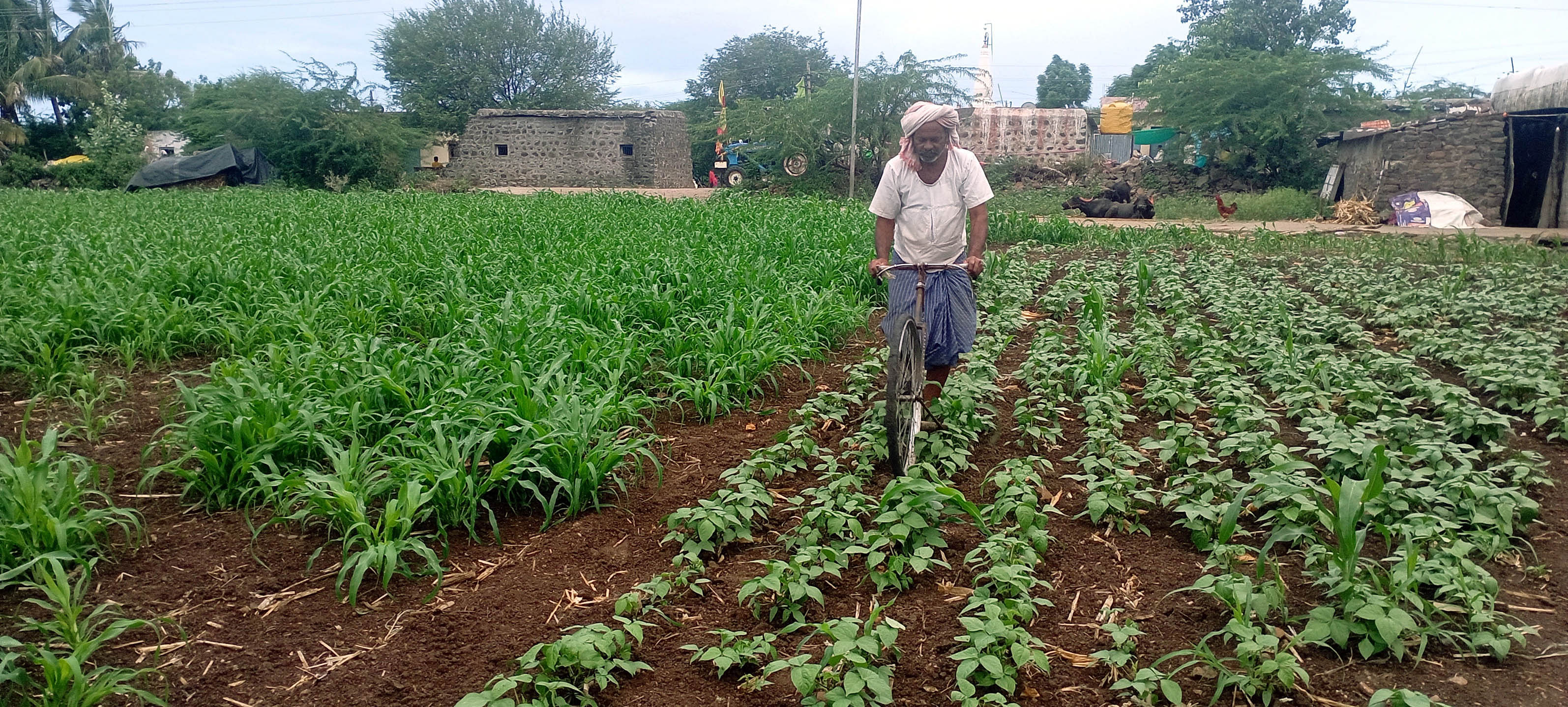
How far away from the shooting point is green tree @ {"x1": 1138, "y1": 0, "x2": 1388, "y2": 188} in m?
23.1

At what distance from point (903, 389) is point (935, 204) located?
3.19 ft

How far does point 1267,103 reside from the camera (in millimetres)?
23375

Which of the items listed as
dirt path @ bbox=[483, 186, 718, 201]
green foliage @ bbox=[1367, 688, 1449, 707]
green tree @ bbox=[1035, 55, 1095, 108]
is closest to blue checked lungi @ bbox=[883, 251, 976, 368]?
green foliage @ bbox=[1367, 688, 1449, 707]

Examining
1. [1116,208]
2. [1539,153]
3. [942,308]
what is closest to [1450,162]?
[1539,153]

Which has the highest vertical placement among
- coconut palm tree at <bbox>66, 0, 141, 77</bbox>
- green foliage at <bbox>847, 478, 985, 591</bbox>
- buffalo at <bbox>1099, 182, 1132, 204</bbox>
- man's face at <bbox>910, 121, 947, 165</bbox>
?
coconut palm tree at <bbox>66, 0, 141, 77</bbox>

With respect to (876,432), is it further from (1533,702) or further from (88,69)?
(88,69)

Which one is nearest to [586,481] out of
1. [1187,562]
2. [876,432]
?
[876,432]

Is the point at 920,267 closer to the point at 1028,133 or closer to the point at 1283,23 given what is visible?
the point at 1028,133

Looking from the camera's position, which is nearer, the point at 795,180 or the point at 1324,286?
the point at 1324,286

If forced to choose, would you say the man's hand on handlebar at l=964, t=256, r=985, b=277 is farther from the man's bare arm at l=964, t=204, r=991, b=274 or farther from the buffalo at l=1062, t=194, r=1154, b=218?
the buffalo at l=1062, t=194, r=1154, b=218

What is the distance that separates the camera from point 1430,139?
17.7 metres

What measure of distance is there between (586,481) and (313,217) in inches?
422

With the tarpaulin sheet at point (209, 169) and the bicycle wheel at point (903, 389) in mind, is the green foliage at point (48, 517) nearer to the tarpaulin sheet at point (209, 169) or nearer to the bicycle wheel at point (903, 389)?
the bicycle wheel at point (903, 389)

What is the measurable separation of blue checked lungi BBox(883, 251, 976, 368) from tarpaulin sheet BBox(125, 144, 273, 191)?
26562 mm
